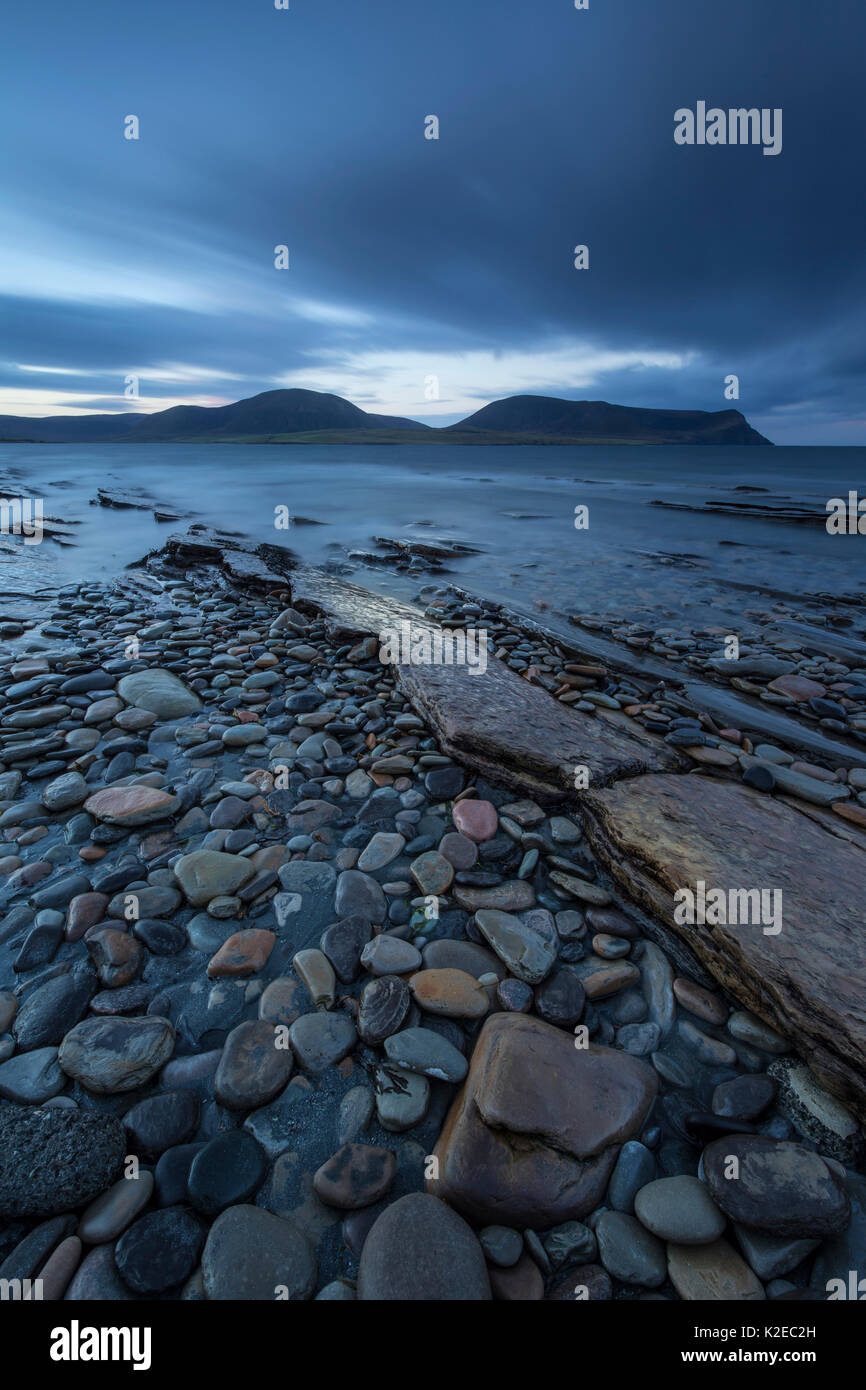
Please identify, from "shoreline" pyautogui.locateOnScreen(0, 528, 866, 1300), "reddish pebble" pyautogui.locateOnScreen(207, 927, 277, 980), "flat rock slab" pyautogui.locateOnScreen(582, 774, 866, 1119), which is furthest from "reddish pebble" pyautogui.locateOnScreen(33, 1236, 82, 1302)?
"flat rock slab" pyautogui.locateOnScreen(582, 774, 866, 1119)

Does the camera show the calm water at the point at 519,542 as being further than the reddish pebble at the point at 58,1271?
Yes

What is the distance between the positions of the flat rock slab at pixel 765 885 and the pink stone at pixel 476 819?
550 millimetres

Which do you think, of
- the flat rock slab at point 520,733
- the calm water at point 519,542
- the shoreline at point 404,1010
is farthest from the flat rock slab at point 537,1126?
the calm water at point 519,542

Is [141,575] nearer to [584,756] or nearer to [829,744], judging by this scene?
[584,756]

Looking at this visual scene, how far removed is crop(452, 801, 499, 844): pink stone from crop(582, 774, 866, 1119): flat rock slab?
1.81 feet

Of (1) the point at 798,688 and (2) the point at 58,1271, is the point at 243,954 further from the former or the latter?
(1) the point at 798,688

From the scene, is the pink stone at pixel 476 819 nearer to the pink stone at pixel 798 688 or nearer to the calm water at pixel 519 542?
the pink stone at pixel 798 688

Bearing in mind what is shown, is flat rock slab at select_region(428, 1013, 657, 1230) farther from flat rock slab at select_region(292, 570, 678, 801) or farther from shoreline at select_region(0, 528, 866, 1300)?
flat rock slab at select_region(292, 570, 678, 801)

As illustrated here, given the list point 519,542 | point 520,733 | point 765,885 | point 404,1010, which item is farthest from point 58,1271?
point 519,542

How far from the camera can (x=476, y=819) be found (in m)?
3.15

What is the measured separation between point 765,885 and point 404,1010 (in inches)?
68.4

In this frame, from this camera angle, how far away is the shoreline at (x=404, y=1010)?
1545 millimetres

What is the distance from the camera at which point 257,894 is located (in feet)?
8.73

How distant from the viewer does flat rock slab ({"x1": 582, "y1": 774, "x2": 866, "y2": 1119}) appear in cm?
194
